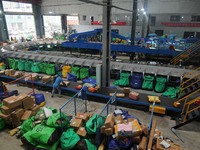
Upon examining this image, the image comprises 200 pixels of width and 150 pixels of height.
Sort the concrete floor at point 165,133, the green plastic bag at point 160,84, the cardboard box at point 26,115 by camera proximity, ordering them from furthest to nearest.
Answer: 1. the green plastic bag at point 160,84
2. the cardboard box at point 26,115
3. the concrete floor at point 165,133

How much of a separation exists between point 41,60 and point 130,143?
8.96 m

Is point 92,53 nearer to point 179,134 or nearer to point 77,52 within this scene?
point 77,52

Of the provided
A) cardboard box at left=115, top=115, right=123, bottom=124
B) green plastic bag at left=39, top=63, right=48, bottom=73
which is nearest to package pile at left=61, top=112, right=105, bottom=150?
cardboard box at left=115, top=115, right=123, bottom=124

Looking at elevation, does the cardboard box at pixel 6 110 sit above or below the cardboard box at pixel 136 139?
above

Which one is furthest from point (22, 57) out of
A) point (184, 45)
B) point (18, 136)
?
point (184, 45)

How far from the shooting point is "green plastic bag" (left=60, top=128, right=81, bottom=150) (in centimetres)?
401

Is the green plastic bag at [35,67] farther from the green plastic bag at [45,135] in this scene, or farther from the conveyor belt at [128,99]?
the green plastic bag at [45,135]

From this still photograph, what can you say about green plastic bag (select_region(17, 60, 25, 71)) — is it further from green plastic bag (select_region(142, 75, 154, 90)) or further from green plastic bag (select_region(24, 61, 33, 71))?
green plastic bag (select_region(142, 75, 154, 90))

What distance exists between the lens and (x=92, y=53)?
1453 centimetres

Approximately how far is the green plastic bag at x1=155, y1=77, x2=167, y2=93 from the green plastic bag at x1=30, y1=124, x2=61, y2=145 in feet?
17.9

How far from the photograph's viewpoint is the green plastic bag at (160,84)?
301 inches

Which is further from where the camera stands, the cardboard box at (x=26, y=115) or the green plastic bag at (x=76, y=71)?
the green plastic bag at (x=76, y=71)

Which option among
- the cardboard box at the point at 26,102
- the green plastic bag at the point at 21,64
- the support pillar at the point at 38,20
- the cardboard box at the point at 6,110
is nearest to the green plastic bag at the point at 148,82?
the cardboard box at the point at 26,102

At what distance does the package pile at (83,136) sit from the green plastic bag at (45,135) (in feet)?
0.78
